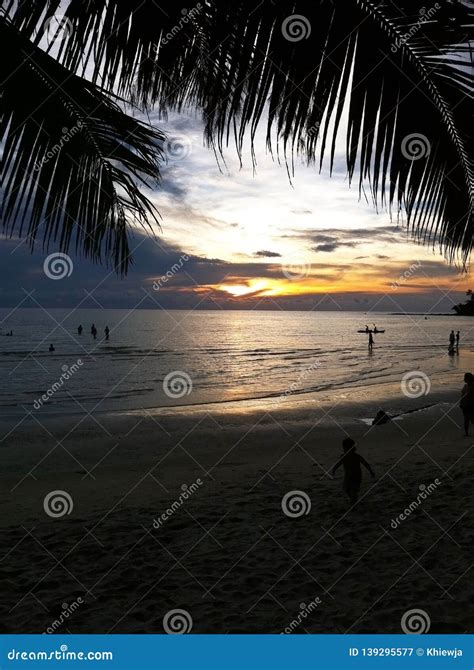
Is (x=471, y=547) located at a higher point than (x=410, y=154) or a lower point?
lower

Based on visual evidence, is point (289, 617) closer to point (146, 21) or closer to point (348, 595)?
point (348, 595)

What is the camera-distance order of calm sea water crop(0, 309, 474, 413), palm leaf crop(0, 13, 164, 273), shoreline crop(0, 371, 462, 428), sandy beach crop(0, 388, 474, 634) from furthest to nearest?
calm sea water crop(0, 309, 474, 413)
shoreline crop(0, 371, 462, 428)
sandy beach crop(0, 388, 474, 634)
palm leaf crop(0, 13, 164, 273)

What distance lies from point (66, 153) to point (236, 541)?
5.64 m

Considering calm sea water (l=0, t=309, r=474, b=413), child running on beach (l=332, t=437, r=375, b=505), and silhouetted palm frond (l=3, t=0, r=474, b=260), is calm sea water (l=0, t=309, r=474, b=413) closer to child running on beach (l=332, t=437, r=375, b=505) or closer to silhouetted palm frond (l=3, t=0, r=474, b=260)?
child running on beach (l=332, t=437, r=375, b=505)

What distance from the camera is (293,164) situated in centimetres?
190

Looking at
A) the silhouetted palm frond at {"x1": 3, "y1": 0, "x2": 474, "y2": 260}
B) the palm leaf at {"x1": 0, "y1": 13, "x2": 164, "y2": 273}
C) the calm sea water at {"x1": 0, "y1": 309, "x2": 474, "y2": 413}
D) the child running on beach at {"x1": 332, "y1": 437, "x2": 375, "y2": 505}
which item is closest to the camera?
the silhouetted palm frond at {"x1": 3, "y1": 0, "x2": 474, "y2": 260}

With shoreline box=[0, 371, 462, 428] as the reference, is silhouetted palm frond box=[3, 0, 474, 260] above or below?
above

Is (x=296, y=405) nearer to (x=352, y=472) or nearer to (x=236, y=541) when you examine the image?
(x=352, y=472)

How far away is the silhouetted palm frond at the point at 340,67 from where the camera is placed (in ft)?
5.37

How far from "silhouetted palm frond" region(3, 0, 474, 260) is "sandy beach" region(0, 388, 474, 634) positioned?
4338 mm

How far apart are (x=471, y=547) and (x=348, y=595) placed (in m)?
2.10

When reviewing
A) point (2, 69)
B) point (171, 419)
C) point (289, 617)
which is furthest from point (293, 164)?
point (171, 419)

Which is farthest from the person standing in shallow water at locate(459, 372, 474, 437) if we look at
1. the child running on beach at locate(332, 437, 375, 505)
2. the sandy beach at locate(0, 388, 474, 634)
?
the child running on beach at locate(332, 437, 375, 505)

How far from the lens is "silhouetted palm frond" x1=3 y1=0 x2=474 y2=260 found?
1638mm
